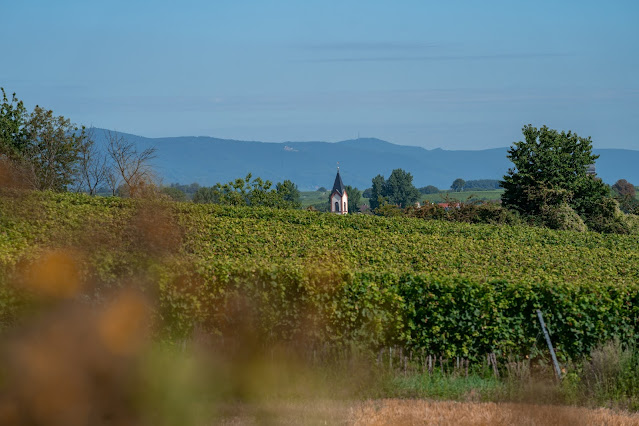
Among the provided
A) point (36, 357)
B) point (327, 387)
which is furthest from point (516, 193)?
point (36, 357)

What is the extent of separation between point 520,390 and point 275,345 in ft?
15.8

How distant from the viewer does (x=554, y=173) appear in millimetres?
59969

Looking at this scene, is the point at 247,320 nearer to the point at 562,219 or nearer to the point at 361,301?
the point at 361,301

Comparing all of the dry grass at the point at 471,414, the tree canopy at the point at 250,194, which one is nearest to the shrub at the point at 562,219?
the tree canopy at the point at 250,194

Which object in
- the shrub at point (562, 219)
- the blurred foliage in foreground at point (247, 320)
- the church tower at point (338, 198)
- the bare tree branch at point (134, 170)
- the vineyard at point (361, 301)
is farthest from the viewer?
the church tower at point (338, 198)

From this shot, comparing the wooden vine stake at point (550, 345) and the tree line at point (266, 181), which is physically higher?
the tree line at point (266, 181)

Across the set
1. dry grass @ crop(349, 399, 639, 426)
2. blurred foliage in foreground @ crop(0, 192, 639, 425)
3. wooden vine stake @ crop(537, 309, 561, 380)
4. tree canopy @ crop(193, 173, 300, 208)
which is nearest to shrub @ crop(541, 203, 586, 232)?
tree canopy @ crop(193, 173, 300, 208)

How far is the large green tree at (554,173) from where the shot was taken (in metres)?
58.4

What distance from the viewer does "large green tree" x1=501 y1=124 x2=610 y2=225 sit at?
58.4 m

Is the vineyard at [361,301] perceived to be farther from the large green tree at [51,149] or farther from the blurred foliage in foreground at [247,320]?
the large green tree at [51,149]

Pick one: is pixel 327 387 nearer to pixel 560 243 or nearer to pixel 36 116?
pixel 560 243

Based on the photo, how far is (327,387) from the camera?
1232 cm

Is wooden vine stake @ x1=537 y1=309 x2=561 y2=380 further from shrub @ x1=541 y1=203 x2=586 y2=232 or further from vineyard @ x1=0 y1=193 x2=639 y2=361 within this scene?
shrub @ x1=541 y1=203 x2=586 y2=232

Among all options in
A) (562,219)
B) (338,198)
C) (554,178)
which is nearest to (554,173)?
(554,178)
